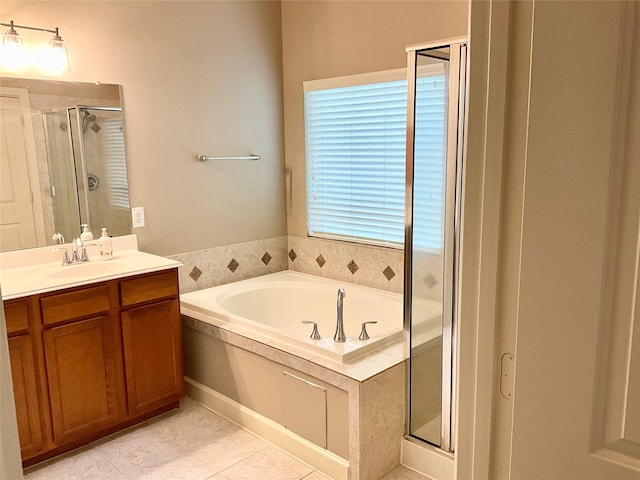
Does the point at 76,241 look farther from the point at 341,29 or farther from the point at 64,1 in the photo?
the point at 341,29

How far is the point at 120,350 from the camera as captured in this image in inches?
108

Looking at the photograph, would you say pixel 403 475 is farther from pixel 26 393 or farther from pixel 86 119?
pixel 86 119

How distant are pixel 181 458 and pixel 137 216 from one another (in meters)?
1.46

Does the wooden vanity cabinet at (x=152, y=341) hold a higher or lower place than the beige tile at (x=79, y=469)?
higher

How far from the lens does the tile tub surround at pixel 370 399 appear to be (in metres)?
2.33

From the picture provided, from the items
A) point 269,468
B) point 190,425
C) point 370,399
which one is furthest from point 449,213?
point 190,425

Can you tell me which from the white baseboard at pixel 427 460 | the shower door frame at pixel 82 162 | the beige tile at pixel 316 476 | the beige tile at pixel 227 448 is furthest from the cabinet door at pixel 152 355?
the white baseboard at pixel 427 460

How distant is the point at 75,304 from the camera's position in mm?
2537

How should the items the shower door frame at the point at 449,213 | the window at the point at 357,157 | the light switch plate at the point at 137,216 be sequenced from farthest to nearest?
the window at the point at 357,157
the light switch plate at the point at 137,216
the shower door frame at the point at 449,213

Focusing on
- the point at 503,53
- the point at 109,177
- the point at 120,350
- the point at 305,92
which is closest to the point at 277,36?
the point at 305,92

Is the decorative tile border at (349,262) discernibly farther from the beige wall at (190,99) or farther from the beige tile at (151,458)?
the beige tile at (151,458)

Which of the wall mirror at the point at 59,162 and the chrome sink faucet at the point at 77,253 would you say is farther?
the chrome sink faucet at the point at 77,253

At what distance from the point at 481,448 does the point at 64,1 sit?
119 inches

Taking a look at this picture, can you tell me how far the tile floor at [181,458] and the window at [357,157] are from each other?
1.51 metres
